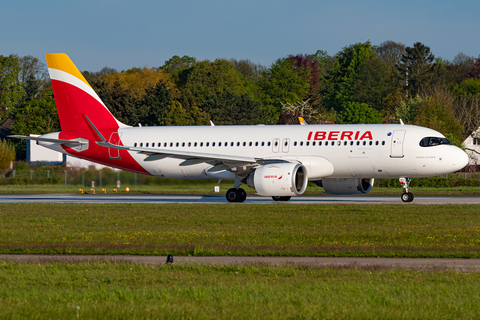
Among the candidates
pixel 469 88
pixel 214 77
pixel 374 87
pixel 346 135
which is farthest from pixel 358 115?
pixel 346 135

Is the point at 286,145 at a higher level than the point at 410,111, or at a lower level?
lower

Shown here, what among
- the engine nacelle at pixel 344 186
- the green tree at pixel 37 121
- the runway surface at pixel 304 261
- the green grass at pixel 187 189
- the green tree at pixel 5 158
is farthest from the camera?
the green tree at pixel 37 121

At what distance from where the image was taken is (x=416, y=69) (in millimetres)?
124625

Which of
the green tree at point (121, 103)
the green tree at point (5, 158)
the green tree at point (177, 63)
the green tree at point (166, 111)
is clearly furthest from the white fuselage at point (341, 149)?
the green tree at point (177, 63)

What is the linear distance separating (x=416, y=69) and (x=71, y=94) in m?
99.0

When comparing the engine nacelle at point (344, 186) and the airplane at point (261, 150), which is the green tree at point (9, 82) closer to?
the airplane at point (261, 150)

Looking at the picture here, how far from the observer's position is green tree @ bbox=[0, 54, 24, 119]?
110506 millimetres

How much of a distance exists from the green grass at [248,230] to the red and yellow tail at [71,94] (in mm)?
9374

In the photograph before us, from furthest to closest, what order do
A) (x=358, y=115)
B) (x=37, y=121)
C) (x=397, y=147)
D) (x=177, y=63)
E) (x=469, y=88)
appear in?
(x=177, y=63) → (x=469, y=88) → (x=358, y=115) → (x=37, y=121) → (x=397, y=147)

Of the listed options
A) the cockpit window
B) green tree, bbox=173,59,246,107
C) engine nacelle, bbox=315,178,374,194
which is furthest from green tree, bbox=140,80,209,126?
the cockpit window

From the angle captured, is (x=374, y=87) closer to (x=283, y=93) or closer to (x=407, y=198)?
(x=283, y=93)

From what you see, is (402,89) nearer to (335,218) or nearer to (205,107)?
(205,107)

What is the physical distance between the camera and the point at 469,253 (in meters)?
14.1

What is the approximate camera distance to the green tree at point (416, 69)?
122 metres
